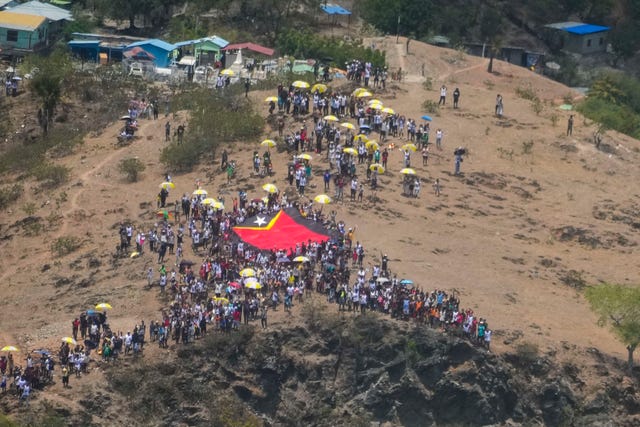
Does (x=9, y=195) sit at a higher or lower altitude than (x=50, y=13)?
lower

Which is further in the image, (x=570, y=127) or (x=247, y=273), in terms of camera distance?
(x=570, y=127)

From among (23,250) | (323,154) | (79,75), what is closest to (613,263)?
(323,154)

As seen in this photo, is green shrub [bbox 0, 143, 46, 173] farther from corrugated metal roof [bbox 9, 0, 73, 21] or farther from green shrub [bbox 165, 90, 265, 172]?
corrugated metal roof [bbox 9, 0, 73, 21]

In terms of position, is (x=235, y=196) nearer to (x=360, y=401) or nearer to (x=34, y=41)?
(x=360, y=401)

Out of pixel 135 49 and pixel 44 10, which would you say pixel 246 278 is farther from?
pixel 44 10

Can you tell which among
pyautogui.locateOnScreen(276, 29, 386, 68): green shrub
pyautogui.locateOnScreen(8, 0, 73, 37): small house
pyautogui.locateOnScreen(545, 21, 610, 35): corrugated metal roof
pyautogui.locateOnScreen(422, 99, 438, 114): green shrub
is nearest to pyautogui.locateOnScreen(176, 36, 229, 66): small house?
pyautogui.locateOnScreen(276, 29, 386, 68): green shrub

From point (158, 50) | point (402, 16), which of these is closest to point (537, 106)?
point (402, 16)
